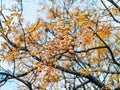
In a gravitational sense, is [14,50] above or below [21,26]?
below

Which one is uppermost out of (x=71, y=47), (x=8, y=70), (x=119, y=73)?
(x=71, y=47)

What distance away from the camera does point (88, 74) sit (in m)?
9.02

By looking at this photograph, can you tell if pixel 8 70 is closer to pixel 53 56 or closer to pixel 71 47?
pixel 53 56

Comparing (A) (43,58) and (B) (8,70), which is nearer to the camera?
(A) (43,58)

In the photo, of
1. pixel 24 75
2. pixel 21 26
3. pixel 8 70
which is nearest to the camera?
pixel 8 70

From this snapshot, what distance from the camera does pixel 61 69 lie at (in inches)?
361

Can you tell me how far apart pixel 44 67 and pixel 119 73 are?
3.07m

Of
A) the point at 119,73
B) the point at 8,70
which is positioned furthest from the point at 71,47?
the point at 119,73

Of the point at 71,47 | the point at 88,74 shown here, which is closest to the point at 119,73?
the point at 88,74

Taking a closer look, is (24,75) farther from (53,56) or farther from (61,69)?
(53,56)

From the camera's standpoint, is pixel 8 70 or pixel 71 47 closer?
pixel 71 47

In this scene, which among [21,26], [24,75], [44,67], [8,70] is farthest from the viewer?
[24,75]

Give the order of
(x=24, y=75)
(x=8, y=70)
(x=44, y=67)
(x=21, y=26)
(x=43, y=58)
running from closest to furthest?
(x=44, y=67) < (x=43, y=58) < (x=8, y=70) < (x=21, y=26) < (x=24, y=75)

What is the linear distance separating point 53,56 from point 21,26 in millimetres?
1439
